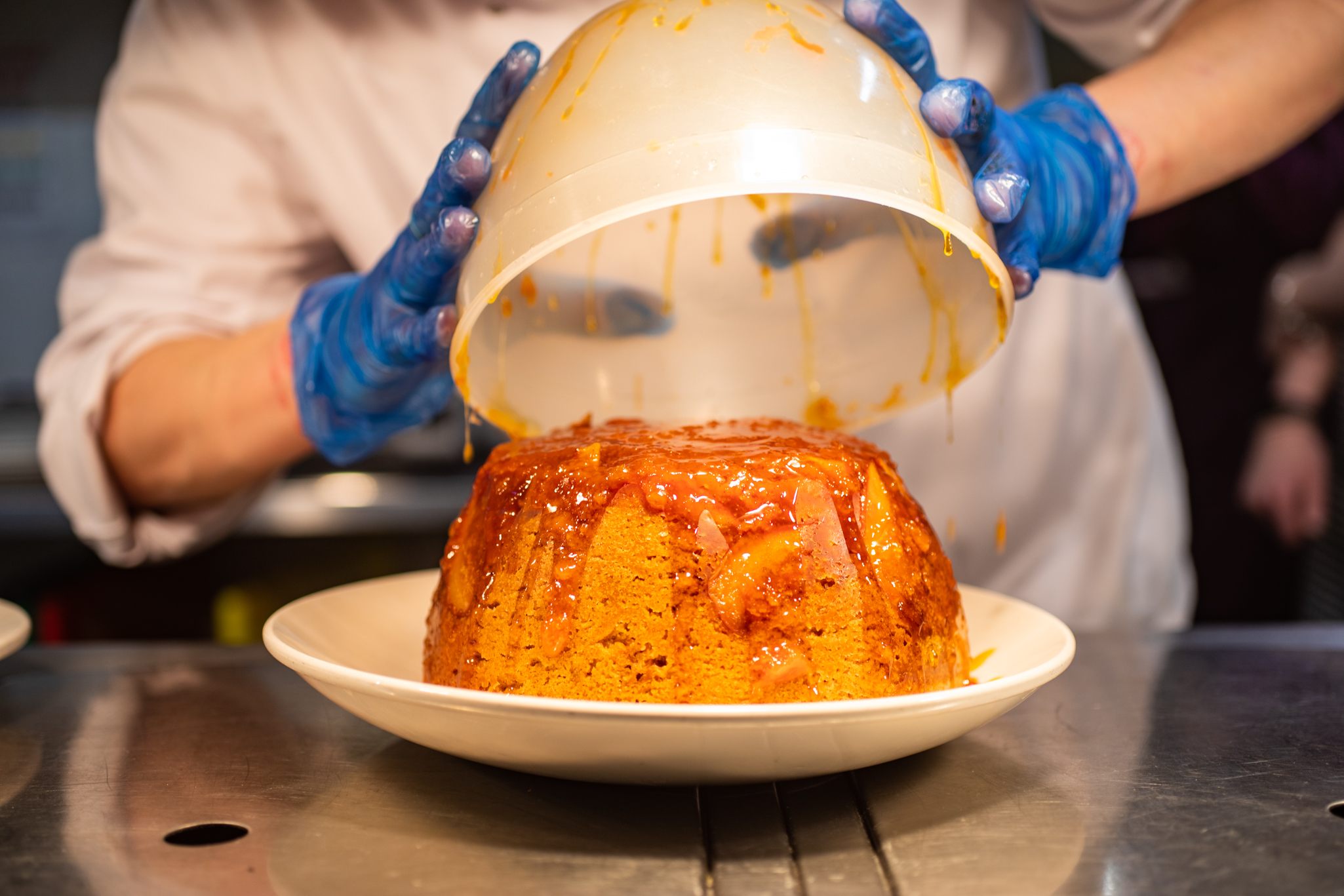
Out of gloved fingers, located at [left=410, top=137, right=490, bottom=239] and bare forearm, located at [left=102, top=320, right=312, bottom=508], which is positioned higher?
gloved fingers, located at [left=410, top=137, right=490, bottom=239]

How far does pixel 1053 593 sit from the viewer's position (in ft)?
5.74

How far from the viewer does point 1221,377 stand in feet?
11.1

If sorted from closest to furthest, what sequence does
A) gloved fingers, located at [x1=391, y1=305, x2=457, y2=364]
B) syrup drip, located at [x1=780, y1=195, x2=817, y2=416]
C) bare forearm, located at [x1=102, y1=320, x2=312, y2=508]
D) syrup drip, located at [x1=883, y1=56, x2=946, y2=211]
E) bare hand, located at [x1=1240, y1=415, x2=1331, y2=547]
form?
syrup drip, located at [x1=883, y1=56, x2=946, y2=211], gloved fingers, located at [x1=391, y1=305, x2=457, y2=364], syrup drip, located at [x1=780, y1=195, x2=817, y2=416], bare forearm, located at [x1=102, y1=320, x2=312, y2=508], bare hand, located at [x1=1240, y1=415, x2=1331, y2=547]

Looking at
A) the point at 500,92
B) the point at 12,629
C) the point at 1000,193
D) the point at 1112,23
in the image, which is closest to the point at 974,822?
the point at 1000,193

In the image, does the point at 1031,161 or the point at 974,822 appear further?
the point at 1031,161

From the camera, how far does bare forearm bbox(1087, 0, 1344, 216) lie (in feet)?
4.12

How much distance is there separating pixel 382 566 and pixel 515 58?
2.08m

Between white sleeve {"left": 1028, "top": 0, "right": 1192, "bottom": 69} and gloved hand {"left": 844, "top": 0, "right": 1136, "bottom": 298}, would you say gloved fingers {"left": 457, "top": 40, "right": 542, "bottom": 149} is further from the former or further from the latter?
white sleeve {"left": 1028, "top": 0, "right": 1192, "bottom": 69}

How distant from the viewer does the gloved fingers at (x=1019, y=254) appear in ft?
3.30

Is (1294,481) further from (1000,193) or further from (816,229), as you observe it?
(1000,193)

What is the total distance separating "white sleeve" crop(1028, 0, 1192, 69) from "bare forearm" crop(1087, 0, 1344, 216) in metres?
0.09

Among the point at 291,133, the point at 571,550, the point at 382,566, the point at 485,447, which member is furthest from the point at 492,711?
the point at 382,566

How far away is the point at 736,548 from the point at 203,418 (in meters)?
0.81

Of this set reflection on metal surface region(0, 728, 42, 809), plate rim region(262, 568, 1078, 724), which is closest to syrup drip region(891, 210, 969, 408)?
plate rim region(262, 568, 1078, 724)
